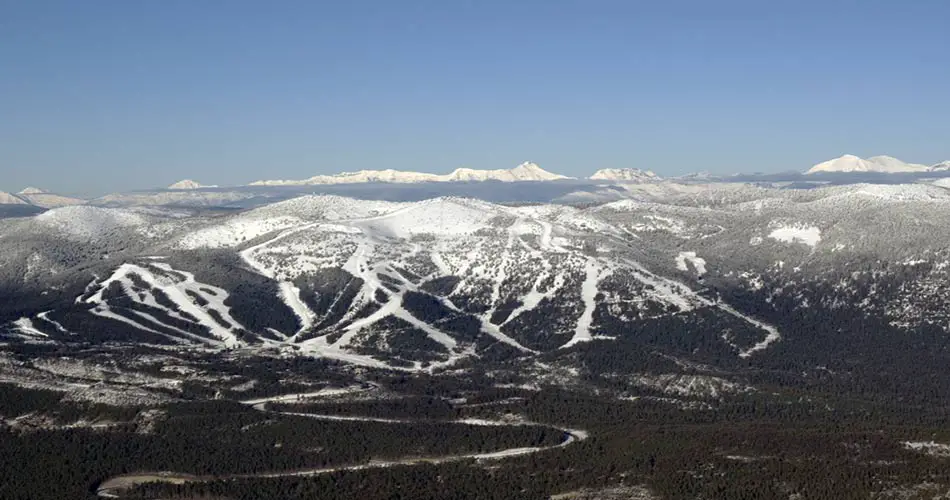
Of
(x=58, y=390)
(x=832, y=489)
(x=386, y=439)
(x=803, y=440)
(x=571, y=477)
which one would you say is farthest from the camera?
(x=58, y=390)

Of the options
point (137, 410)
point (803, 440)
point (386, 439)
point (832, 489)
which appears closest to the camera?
point (832, 489)

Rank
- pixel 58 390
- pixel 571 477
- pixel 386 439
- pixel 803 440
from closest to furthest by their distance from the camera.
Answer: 1. pixel 571 477
2. pixel 803 440
3. pixel 386 439
4. pixel 58 390

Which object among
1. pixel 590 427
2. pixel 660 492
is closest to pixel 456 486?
pixel 660 492

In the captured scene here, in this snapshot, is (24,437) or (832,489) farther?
(24,437)

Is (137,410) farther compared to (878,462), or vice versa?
(137,410)

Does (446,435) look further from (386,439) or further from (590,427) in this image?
(590,427)

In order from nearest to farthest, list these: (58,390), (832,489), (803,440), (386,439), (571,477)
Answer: (832,489) → (571,477) → (803,440) → (386,439) → (58,390)

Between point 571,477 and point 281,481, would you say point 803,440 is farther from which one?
point 281,481

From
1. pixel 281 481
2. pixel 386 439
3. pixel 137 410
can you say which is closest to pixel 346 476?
pixel 281 481
